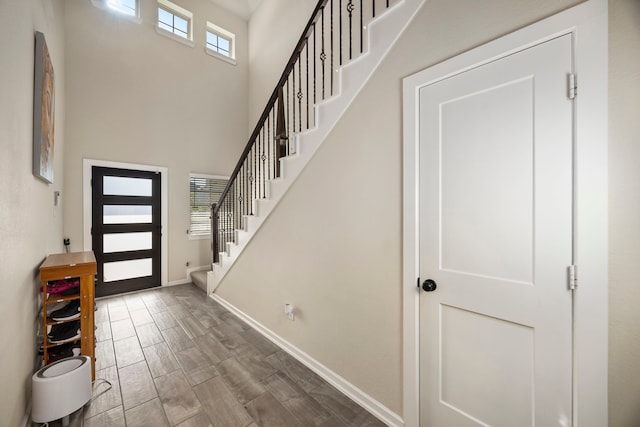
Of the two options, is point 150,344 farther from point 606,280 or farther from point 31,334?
point 606,280

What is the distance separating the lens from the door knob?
4.80 ft

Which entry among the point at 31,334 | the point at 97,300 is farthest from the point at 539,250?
the point at 97,300

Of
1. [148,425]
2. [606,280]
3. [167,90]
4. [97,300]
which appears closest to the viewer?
[606,280]

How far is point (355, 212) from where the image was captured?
6.18 ft

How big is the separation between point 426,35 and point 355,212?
3.91 feet

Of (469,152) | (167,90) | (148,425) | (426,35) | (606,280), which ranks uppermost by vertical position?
(167,90)

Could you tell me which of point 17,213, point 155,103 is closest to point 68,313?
point 17,213

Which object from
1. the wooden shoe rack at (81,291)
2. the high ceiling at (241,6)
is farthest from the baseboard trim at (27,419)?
the high ceiling at (241,6)

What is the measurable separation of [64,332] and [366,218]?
2508 millimetres

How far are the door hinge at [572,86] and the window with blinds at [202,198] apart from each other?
5208 mm

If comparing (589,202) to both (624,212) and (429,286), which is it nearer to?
(624,212)

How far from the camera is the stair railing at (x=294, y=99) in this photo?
2.64 meters

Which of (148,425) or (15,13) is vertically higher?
(15,13)

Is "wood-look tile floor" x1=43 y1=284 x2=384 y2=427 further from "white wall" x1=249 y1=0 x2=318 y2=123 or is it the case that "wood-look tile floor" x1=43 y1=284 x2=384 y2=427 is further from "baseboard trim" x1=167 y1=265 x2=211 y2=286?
"white wall" x1=249 y1=0 x2=318 y2=123
